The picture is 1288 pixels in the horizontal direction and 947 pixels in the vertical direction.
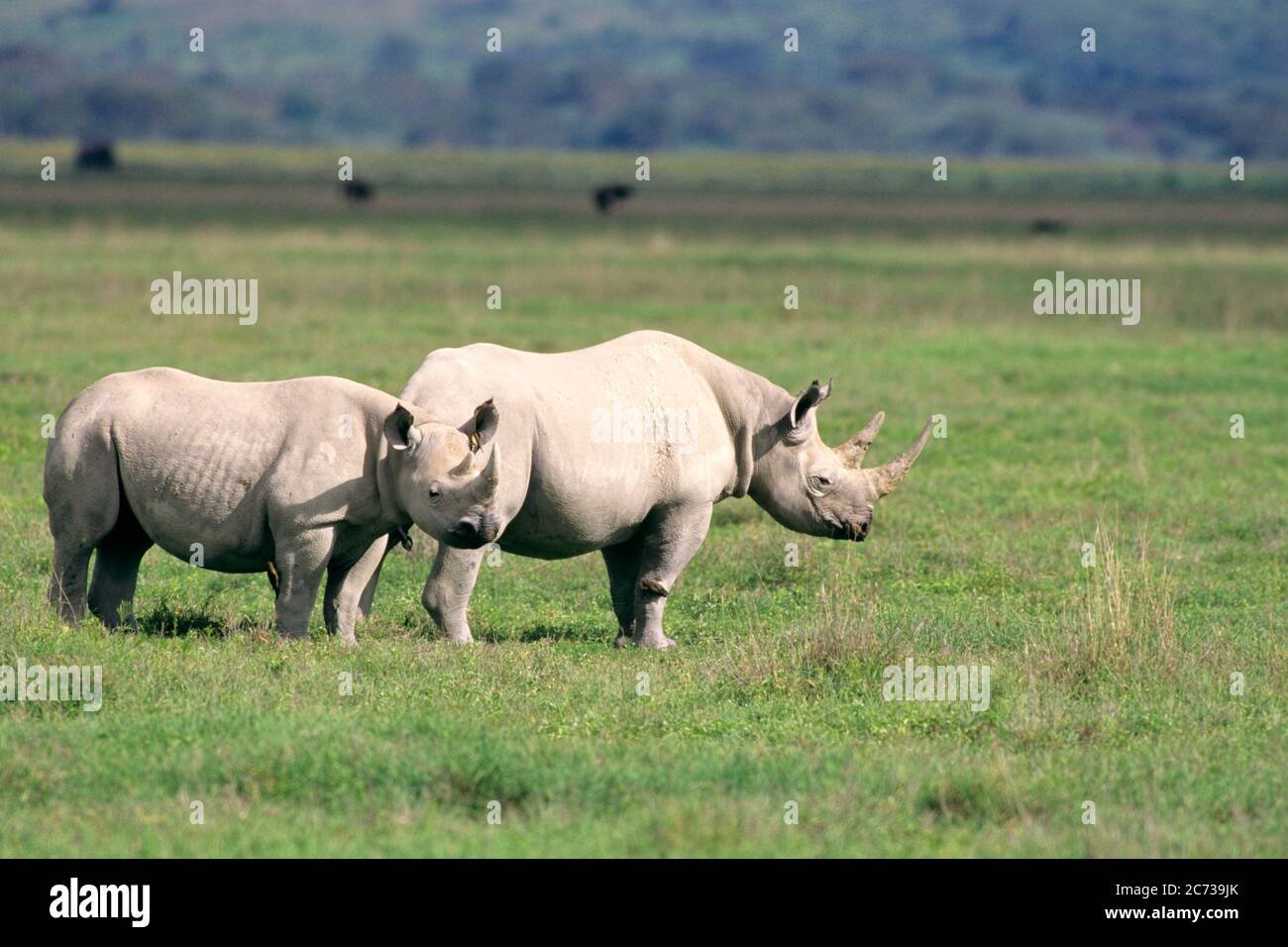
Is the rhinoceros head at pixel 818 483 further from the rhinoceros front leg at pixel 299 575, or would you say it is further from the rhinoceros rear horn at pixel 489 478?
the rhinoceros front leg at pixel 299 575

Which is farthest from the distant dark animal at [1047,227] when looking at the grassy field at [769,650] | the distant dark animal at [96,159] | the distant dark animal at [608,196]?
the distant dark animal at [96,159]

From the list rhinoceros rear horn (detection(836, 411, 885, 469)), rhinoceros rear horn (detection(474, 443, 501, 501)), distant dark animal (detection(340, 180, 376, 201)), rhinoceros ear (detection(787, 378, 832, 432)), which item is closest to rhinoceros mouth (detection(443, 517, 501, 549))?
rhinoceros rear horn (detection(474, 443, 501, 501))

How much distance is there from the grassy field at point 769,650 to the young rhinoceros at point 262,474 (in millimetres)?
477

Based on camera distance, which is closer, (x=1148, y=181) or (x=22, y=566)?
(x=22, y=566)

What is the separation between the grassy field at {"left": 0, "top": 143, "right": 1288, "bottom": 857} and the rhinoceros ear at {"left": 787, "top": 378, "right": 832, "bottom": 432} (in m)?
1.04

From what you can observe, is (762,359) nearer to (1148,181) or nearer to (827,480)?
(827,480)

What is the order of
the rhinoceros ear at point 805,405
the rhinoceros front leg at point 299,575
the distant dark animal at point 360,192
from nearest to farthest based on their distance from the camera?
the rhinoceros front leg at point 299,575
the rhinoceros ear at point 805,405
the distant dark animal at point 360,192

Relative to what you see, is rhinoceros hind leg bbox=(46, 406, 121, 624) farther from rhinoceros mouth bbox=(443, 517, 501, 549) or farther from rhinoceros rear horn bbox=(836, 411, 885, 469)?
rhinoceros rear horn bbox=(836, 411, 885, 469)

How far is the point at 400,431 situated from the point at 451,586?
1.01 meters

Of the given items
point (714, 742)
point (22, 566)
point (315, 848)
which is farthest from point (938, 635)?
point (22, 566)

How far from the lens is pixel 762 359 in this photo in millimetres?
22016

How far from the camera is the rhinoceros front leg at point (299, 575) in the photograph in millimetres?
9008
